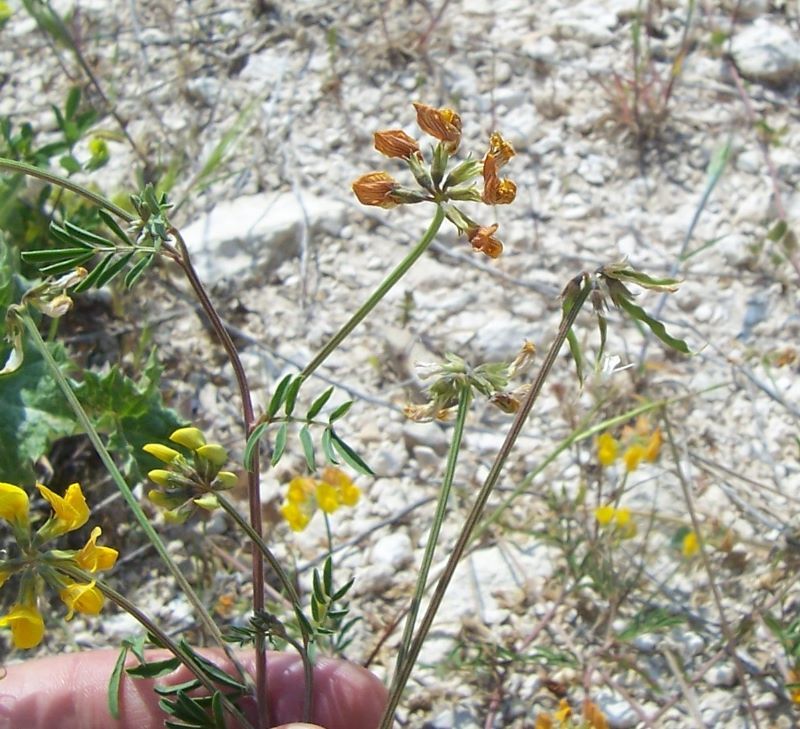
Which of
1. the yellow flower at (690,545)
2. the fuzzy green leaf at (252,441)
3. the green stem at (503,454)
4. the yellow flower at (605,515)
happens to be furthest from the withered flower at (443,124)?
the yellow flower at (690,545)

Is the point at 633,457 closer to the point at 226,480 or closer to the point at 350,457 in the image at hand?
the point at 350,457

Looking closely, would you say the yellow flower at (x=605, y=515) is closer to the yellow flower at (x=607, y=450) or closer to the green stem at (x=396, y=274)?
the yellow flower at (x=607, y=450)

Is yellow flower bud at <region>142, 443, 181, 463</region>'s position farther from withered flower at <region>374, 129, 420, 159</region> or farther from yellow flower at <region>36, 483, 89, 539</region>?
withered flower at <region>374, 129, 420, 159</region>

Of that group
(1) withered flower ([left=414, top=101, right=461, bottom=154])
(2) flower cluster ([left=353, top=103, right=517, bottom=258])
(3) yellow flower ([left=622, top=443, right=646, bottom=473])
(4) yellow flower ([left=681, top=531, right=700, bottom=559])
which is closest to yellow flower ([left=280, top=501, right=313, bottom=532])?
(3) yellow flower ([left=622, top=443, right=646, bottom=473])

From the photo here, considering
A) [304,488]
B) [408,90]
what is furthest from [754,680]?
[408,90]

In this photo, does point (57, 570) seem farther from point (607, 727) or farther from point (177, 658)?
point (607, 727)

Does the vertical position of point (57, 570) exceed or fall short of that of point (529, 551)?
it falls short

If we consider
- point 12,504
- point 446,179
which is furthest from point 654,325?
point 12,504

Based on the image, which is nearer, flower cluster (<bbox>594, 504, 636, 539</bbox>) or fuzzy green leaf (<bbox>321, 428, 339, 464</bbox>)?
fuzzy green leaf (<bbox>321, 428, 339, 464</bbox>)
